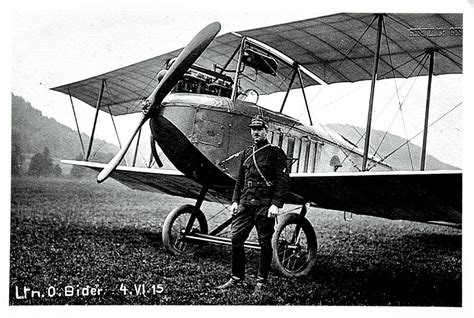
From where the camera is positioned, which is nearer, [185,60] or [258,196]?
[185,60]

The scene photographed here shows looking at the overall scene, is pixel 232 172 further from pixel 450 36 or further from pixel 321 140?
pixel 450 36

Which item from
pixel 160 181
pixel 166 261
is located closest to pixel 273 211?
pixel 166 261

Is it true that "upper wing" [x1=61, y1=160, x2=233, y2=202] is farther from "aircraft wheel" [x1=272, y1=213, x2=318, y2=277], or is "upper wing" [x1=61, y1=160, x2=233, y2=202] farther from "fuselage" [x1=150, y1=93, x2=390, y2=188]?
"aircraft wheel" [x1=272, y1=213, x2=318, y2=277]

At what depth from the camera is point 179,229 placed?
159 inches

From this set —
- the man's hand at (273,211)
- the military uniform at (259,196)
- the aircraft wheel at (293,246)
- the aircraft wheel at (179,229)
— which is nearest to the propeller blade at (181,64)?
the military uniform at (259,196)

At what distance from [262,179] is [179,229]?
1.03 metres

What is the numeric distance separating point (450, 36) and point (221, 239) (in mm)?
2299

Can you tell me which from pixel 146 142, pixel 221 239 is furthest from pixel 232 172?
pixel 146 142

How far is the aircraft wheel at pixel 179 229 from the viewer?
12.9 feet

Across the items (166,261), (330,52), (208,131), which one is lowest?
(166,261)

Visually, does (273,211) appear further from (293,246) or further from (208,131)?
(208,131)

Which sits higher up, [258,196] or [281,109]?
[281,109]

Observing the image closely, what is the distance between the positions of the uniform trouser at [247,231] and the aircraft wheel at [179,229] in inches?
24.5

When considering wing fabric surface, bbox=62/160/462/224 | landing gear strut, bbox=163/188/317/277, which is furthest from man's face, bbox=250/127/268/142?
landing gear strut, bbox=163/188/317/277
